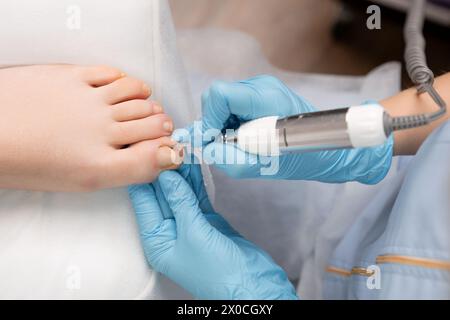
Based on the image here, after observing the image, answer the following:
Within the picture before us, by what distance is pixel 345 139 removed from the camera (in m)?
0.57

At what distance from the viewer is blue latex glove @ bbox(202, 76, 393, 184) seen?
2.29 ft

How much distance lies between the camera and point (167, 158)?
2.41 feet

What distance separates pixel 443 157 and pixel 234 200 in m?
0.43

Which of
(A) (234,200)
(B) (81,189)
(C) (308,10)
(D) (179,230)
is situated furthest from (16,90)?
(C) (308,10)

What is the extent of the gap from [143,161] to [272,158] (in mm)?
187

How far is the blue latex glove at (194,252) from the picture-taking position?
74 cm

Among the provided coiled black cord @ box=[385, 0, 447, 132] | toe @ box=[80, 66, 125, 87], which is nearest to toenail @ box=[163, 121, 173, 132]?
toe @ box=[80, 66, 125, 87]

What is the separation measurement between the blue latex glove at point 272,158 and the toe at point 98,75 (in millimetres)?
151

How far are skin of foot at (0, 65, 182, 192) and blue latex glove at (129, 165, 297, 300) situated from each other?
4 centimetres

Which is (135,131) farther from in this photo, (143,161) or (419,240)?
(419,240)

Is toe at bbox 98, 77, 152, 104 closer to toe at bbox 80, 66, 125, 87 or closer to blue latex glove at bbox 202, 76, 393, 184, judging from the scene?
toe at bbox 80, 66, 125, 87

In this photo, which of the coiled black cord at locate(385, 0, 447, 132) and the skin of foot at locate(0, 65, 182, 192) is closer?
the coiled black cord at locate(385, 0, 447, 132)

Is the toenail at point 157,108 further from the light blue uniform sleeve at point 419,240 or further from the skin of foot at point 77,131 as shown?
the light blue uniform sleeve at point 419,240

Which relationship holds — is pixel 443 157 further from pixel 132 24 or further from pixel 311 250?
pixel 132 24
